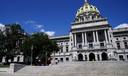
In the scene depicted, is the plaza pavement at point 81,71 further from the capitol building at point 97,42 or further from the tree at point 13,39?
the capitol building at point 97,42

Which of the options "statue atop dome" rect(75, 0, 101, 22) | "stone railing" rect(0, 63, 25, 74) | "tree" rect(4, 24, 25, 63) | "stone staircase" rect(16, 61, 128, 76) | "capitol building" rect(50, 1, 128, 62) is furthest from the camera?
"statue atop dome" rect(75, 0, 101, 22)

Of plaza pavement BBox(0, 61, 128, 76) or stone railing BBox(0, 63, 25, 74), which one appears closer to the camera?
plaza pavement BBox(0, 61, 128, 76)

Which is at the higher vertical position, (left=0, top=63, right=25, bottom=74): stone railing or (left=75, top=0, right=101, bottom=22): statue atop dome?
(left=75, top=0, right=101, bottom=22): statue atop dome

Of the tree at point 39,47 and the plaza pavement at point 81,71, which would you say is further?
the tree at point 39,47

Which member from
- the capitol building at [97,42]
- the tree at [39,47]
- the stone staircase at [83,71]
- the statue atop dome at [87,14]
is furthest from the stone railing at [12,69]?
the statue atop dome at [87,14]

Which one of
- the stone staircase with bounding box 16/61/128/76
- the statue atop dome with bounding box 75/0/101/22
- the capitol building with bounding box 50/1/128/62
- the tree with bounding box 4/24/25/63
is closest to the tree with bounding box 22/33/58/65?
the tree with bounding box 4/24/25/63

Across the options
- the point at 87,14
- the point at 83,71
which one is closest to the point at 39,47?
the point at 83,71

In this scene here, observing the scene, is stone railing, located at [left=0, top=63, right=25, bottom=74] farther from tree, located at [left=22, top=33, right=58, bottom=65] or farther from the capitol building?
the capitol building

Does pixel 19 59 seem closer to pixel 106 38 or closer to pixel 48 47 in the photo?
pixel 48 47

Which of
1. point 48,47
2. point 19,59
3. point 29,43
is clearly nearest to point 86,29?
point 48,47

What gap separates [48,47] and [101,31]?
27003 mm

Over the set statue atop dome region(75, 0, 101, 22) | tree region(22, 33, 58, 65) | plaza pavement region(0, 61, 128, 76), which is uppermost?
statue atop dome region(75, 0, 101, 22)

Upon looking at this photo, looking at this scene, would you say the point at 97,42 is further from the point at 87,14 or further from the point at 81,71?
the point at 81,71

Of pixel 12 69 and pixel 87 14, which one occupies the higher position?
pixel 87 14
